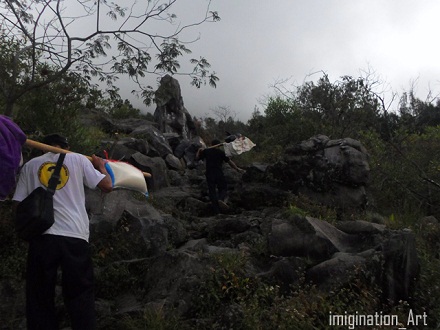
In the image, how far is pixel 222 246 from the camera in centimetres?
759

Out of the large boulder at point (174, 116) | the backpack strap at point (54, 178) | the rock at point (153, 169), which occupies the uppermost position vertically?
the large boulder at point (174, 116)

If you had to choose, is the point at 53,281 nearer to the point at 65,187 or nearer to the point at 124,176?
the point at 65,187

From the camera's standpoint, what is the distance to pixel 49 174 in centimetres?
452

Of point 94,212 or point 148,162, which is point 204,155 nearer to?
point 148,162

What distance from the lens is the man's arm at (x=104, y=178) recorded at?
4.74 meters

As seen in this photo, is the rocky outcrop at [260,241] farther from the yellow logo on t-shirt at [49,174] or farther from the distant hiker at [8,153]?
the distant hiker at [8,153]

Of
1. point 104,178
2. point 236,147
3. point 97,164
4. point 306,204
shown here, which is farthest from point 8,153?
point 236,147

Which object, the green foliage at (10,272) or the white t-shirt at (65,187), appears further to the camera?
the green foliage at (10,272)

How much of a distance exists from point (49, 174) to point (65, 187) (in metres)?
0.18

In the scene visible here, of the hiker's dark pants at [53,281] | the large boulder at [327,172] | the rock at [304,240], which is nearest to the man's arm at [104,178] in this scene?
the hiker's dark pants at [53,281]

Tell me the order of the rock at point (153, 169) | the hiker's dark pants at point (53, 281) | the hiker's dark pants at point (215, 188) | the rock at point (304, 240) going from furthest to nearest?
1. the rock at point (153, 169)
2. the hiker's dark pants at point (215, 188)
3. the rock at point (304, 240)
4. the hiker's dark pants at point (53, 281)

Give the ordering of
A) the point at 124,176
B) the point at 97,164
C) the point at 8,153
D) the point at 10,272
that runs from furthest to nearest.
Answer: the point at 10,272, the point at 124,176, the point at 97,164, the point at 8,153

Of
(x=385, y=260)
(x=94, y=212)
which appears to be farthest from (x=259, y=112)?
(x=385, y=260)

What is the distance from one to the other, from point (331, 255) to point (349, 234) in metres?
0.83
